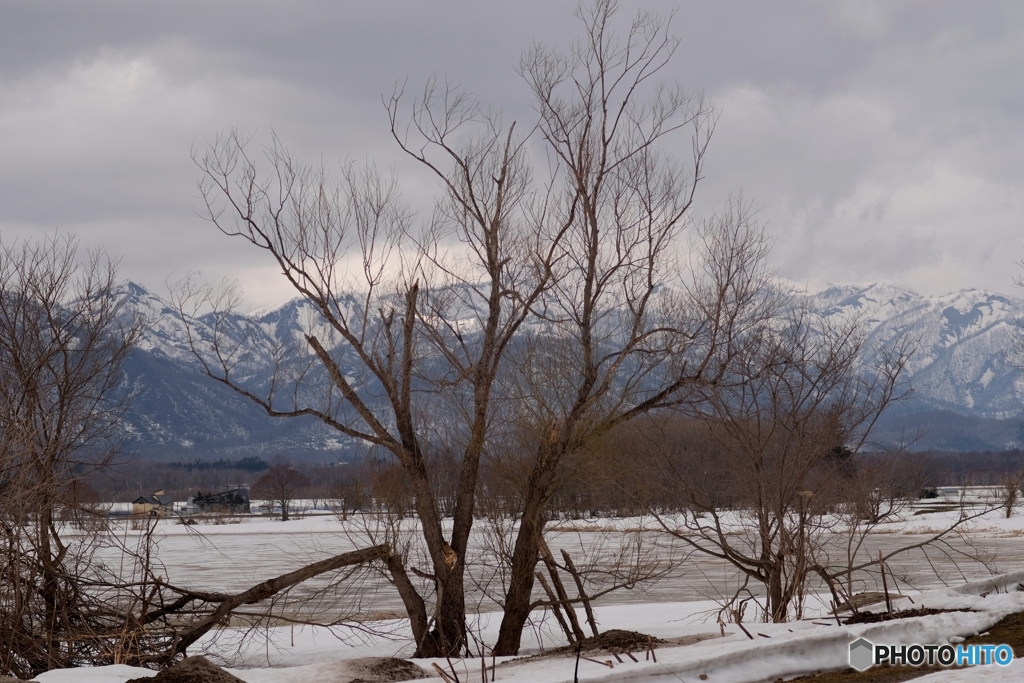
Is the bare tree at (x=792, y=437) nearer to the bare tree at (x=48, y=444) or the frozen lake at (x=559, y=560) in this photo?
the frozen lake at (x=559, y=560)

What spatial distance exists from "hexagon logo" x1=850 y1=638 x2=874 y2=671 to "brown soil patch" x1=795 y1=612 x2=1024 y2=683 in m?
0.15

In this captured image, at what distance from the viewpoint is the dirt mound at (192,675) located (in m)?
8.69

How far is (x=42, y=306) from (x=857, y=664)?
52.4 feet

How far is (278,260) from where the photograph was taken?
14.9 m

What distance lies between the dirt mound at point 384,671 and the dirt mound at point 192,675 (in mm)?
1856

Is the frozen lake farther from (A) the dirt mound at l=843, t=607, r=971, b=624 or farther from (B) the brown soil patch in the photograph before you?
(B) the brown soil patch

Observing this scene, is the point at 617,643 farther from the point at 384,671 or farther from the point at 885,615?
the point at 885,615

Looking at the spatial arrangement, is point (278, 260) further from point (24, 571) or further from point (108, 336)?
point (108, 336)

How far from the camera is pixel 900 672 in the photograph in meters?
8.41

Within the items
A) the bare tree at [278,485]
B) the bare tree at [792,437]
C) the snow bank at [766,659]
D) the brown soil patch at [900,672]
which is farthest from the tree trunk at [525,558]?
the bare tree at [278,485]

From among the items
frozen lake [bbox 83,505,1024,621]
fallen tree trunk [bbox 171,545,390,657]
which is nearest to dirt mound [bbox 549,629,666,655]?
frozen lake [bbox 83,505,1024,621]

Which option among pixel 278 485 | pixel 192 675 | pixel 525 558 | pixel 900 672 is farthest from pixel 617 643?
pixel 278 485

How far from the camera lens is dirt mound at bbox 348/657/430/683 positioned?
10734 millimetres

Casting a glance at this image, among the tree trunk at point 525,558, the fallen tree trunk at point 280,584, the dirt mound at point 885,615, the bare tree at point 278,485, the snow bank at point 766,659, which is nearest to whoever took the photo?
the snow bank at point 766,659
